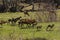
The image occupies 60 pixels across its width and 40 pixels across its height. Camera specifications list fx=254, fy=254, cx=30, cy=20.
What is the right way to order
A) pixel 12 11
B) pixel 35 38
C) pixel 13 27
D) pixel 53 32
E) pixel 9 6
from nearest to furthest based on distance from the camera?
pixel 35 38 → pixel 53 32 → pixel 13 27 → pixel 12 11 → pixel 9 6

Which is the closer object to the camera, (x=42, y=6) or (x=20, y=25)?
(x=20, y=25)

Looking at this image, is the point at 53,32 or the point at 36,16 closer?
the point at 53,32

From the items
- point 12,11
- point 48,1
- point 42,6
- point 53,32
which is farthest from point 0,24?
point 48,1

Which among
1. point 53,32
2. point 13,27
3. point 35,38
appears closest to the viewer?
point 35,38

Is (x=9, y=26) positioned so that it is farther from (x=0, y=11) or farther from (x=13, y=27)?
(x=0, y=11)

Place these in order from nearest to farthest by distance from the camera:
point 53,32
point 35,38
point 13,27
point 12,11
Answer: point 35,38
point 53,32
point 13,27
point 12,11

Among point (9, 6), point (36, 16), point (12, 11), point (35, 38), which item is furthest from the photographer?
point (9, 6)

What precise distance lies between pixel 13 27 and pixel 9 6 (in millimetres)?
13662

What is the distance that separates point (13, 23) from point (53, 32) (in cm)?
472

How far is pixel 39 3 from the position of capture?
116ft

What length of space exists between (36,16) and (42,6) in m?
6.75

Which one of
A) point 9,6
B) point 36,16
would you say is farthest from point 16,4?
point 36,16

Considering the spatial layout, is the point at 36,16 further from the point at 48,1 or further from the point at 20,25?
the point at 48,1

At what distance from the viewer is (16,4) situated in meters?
34.9
